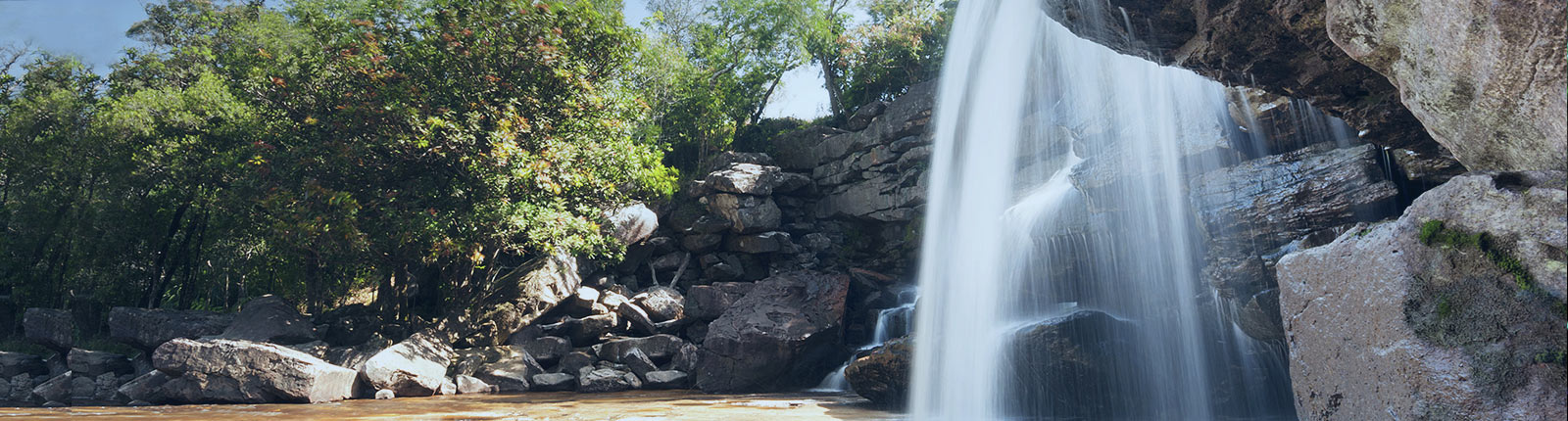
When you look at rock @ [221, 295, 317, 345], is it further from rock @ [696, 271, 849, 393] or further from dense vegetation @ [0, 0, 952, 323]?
rock @ [696, 271, 849, 393]

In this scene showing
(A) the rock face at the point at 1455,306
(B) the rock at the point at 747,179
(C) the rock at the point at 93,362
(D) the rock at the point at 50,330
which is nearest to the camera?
(A) the rock face at the point at 1455,306

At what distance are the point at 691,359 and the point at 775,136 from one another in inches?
431

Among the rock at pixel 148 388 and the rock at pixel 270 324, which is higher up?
the rock at pixel 270 324

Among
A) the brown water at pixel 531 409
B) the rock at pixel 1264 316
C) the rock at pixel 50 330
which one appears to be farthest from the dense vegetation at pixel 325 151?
the rock at pixel 1264 316

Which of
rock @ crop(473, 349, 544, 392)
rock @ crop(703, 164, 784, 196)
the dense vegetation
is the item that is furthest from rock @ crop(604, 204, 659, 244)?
rock @ crop(473, 349, 544, 392)

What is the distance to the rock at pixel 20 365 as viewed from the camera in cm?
1404

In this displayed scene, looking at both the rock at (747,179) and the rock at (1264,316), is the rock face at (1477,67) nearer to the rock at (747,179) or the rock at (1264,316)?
the rock at (1264,316)

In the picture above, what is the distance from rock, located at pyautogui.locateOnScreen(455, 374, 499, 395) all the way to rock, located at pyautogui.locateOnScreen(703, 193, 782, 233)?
812 cm

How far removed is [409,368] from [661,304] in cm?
575

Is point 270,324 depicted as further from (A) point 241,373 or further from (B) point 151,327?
(A) point 241,373

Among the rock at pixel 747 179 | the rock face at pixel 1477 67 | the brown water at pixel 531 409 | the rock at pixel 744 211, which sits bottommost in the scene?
the brown water at pixel 531 409

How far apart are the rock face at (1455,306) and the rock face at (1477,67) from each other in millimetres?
370

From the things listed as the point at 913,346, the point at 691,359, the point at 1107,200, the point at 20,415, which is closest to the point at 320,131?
the point at 20,415

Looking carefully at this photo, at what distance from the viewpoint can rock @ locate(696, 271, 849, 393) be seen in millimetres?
13812
